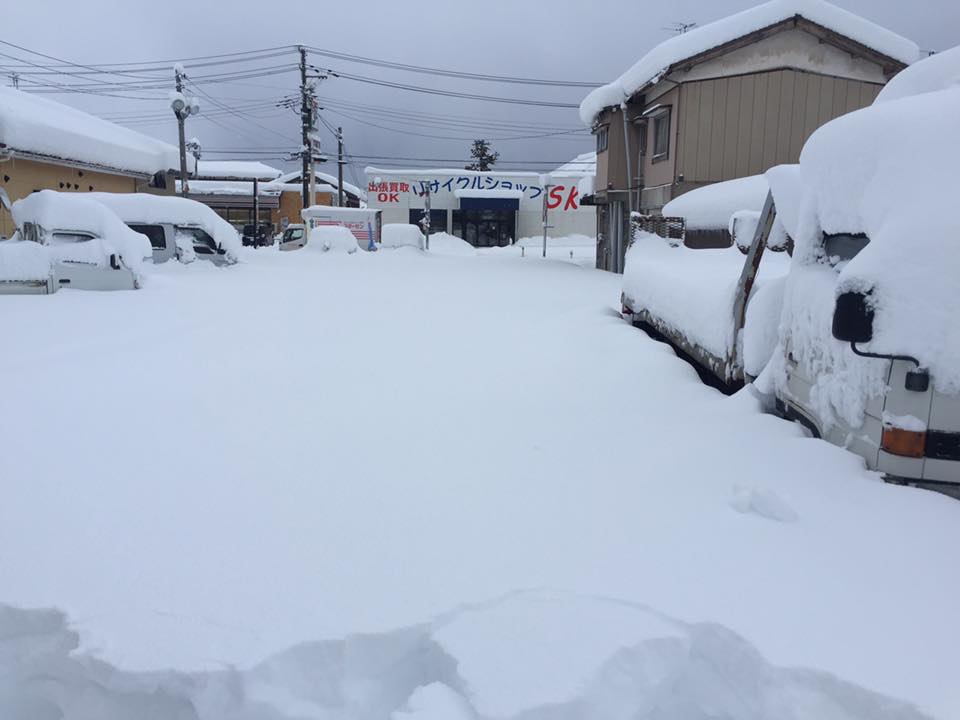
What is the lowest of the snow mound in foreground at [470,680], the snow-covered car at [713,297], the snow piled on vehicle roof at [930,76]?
the snow mound in foreground at [470,680]

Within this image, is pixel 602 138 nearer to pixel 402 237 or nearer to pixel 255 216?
pixel 402 237

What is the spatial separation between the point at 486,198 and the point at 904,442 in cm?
3817

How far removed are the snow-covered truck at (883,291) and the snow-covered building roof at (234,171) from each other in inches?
1889

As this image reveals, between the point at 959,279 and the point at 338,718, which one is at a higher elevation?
the point at 959,279

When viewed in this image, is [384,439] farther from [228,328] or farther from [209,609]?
[228,328]

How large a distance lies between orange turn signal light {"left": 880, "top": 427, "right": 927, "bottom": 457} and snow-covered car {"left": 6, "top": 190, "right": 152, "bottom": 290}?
1263 centimetres

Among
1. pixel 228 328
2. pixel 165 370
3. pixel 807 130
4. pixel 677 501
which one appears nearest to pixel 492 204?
pixel 807 130

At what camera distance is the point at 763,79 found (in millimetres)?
17781

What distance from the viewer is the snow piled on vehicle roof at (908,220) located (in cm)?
289

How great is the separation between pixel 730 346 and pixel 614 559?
8.83 feet

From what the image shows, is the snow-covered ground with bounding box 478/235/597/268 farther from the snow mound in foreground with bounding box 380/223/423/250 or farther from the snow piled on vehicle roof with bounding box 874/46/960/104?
the snow piled on vehicle roof with bounding box 874/46/960/104

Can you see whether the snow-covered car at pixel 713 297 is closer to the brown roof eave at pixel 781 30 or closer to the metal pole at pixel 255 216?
the brown roof eave at pixel 781 30

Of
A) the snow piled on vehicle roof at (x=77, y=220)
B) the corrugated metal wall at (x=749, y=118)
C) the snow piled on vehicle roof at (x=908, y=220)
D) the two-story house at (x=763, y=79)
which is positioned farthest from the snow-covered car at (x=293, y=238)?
the snow piled on vehicle roof at (x=908, y=220)

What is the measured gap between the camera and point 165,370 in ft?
21.2
